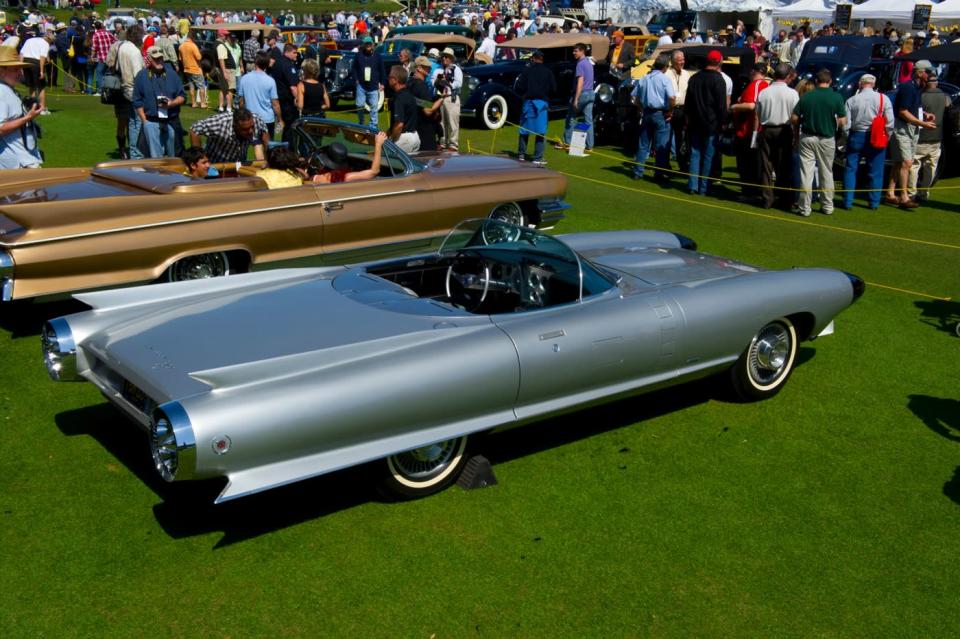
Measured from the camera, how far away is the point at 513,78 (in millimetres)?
18828

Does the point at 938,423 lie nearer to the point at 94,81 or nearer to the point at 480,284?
the point at 480,284

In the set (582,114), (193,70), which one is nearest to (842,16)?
(582,114)

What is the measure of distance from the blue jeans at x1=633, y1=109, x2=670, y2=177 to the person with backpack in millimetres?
2520

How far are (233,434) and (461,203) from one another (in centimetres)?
478

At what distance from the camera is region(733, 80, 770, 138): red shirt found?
12.3m

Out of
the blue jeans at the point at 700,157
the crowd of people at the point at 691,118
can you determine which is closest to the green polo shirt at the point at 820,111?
the crowd of people at the point at 691,118

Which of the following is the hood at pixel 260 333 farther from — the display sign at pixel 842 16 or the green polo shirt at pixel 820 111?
the display sign at pixel 842 16

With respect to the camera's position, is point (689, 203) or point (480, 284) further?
point (689, 203)

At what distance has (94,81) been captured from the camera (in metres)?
23.3

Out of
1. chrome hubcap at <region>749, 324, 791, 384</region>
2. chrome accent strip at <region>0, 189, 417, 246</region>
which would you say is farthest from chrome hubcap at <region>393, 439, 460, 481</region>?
chrome accent strip at <region>0, 189, 417, 246</region>

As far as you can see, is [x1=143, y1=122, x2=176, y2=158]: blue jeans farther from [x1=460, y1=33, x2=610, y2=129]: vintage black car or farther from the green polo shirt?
the green polo shirt

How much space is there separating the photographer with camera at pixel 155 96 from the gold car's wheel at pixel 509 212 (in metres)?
4.80

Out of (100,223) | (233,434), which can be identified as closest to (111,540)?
(233,434)

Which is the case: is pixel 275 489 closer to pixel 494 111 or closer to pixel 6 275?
pixel 6 275
